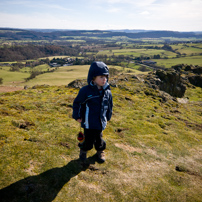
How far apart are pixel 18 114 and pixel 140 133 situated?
27.2ft

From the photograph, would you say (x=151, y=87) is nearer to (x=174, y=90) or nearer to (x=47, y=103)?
(x=174, y=90)

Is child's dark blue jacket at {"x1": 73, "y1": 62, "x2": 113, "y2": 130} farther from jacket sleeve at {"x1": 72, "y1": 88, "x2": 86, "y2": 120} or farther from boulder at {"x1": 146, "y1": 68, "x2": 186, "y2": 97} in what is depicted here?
boulder at {"x1": 146, "y1": 68, "x2": 186, "y2": 97}

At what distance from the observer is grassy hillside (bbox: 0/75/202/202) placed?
5215 millimetres

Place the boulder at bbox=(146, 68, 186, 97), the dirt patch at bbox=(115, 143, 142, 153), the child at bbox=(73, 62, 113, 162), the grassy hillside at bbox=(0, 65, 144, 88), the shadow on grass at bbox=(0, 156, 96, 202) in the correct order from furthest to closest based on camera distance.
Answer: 1. the grassy hillside at bbox=(0, 65, 144, 88)
2. the boulder at bbox=(146, 68, 186, 97)
3. the dirt patch at bbox=(115, 143, 142, 153)
4. the child at bbox=(73, 62, 113, 162)
5. the shadow on grass at bbox=(0, 156, 96, 202)

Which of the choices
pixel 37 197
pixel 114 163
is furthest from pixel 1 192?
pixel 114 163

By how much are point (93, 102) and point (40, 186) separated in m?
3.57

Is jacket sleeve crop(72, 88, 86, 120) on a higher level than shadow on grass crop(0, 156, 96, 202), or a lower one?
higher

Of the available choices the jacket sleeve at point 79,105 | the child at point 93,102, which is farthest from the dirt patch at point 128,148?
the jacket sleeve at point 79,105

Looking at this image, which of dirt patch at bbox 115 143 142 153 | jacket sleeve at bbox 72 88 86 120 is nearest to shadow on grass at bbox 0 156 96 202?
jacket sleeve at bbox 72 88 86 120

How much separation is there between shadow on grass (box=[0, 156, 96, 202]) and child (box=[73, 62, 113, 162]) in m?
1.35

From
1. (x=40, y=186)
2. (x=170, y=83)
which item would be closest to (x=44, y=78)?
(x=170, y=83)

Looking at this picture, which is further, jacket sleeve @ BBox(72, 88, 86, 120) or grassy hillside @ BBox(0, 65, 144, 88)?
grassy hillside @ BBox(0, 65, 144, 88)

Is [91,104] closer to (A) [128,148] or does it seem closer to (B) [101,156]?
(B) [101,156]

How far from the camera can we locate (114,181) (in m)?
5.90
